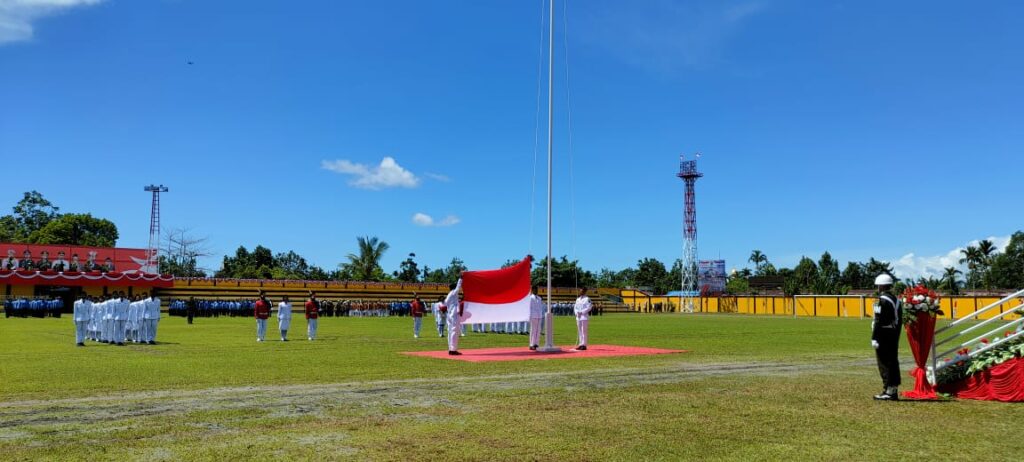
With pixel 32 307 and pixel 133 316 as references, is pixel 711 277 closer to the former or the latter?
pixel 32 307

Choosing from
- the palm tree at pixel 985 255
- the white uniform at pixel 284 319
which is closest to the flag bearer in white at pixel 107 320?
the white uniform at pixel 284 319

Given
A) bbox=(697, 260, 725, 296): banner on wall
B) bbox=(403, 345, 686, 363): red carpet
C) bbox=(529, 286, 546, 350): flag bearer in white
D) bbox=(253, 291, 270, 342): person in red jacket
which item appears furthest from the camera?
bbox=(697, 260, 725, 296): banner on wall

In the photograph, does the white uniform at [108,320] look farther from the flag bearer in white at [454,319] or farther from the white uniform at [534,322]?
the white uniform at [534,322]

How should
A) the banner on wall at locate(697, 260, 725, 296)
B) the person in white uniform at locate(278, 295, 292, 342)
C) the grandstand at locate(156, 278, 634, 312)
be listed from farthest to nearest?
the banner on wall at locate(697, 260, 725, 296) < the grandstand at locate(156, 278, 634, 312) < the person in white uniform at locate(278, 295, 292, 342)

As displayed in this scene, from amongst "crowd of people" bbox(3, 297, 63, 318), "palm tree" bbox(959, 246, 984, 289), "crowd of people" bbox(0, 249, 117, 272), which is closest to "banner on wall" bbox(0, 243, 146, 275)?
"crowd of people" bbox(0, 249, 117, 272)

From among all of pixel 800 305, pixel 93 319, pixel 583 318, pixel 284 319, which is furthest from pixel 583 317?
pixel 800 305

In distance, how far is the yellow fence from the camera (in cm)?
6041

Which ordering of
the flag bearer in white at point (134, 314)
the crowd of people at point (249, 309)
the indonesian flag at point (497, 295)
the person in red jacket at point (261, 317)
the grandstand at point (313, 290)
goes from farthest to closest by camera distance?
the grandstand at point (313, 290), the crowd of people at point (249, 309), the person in red jacket at point (261, 317), the flag bearer in white at point (134, 314), the indonesian flag at point (497, 295)

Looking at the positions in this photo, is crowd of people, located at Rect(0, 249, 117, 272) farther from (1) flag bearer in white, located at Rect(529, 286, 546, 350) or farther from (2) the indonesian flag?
(2) the indonesian flag

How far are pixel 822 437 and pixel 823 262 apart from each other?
114m

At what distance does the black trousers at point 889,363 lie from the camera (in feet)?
34.9

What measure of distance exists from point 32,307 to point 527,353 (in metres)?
42.9

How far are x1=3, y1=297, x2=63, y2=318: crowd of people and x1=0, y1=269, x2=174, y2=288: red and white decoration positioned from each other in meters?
5.10

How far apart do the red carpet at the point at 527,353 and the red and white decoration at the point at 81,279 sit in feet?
154
